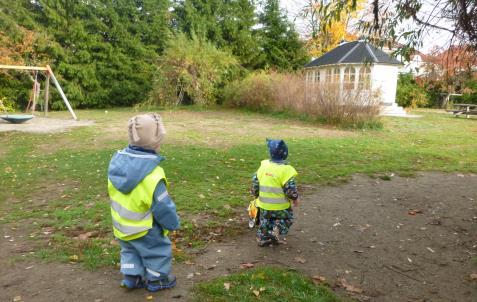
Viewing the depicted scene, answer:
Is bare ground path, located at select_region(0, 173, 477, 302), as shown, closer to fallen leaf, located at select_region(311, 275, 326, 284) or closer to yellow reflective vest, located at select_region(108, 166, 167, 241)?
fallen leaf, located at select_region(311, 275, 326, 284)

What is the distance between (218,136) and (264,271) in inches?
375

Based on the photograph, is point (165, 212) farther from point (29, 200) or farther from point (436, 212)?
point (436, 212)

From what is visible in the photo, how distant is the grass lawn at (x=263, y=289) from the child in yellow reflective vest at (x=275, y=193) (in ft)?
2.42

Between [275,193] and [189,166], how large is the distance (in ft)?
14.1

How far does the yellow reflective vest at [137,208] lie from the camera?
320cm

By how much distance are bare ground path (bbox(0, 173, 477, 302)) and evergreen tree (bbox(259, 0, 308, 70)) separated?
1020 inches

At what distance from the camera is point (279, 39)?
31.7 metres

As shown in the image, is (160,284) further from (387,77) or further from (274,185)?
(387,77)

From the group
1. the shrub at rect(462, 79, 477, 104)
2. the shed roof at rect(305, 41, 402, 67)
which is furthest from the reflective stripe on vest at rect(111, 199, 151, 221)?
the shrub at rect(462, 79, 477, 104)

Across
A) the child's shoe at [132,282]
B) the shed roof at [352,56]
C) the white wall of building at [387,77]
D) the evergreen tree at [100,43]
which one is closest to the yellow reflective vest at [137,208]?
the child's shoe at [132,282]

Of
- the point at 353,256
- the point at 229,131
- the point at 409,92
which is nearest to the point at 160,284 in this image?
the point at 353,256

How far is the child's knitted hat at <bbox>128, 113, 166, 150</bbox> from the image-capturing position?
10.5ft

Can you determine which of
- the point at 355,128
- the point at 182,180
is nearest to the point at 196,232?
the point at 182,180

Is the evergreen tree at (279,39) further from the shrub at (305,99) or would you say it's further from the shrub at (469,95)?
the shrub at (469,95)
